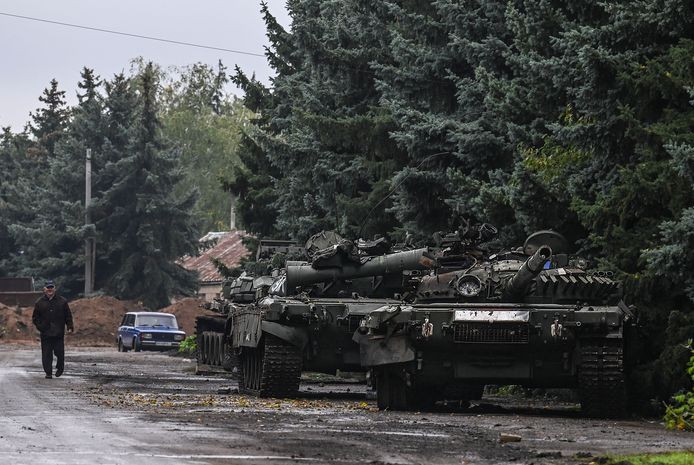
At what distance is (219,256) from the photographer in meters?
77.2

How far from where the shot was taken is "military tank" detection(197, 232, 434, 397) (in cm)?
1962

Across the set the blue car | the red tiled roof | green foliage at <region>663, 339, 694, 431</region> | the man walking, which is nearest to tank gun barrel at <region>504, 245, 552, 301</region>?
green foliage at <region>663, 339, 694, 431</region>

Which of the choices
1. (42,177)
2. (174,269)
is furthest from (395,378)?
(42,177)

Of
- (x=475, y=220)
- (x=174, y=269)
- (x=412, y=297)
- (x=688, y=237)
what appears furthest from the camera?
(x=174, y=269)

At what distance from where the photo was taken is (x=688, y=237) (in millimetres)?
15867

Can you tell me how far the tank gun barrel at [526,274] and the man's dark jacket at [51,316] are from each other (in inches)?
420

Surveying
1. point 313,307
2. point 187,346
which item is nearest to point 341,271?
point 313,307

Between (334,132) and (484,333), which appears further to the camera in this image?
(334,132)

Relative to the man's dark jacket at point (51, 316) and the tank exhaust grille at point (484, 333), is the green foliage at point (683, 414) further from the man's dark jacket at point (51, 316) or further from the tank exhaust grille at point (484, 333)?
the man's dark jacket at point (51, 316)

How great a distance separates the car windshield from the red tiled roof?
20601 millimetres

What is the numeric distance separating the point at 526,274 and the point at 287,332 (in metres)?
3.59

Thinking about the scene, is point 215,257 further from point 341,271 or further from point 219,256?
point 341,271

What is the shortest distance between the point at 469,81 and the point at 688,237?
32.6ft

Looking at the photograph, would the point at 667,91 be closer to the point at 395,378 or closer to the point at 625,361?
the point at 625,361
